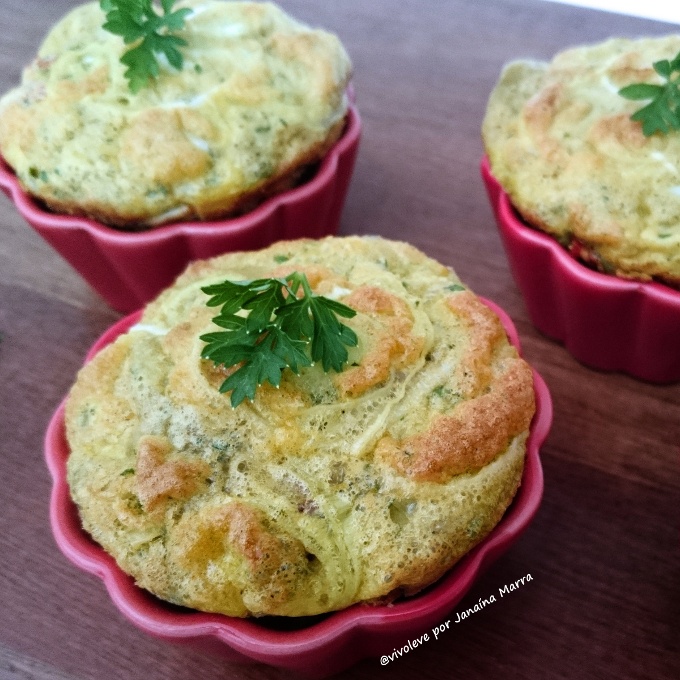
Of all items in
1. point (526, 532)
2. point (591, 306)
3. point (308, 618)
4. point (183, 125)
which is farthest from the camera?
→ point (183, 125)

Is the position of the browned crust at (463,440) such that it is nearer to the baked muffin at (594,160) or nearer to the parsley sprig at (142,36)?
the baked muffin at (594,160)

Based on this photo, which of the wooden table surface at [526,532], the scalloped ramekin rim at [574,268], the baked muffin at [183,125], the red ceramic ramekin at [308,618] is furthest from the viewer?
the baked muffin at [183,125]

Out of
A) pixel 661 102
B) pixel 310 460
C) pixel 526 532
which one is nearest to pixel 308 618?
pixel 310 460

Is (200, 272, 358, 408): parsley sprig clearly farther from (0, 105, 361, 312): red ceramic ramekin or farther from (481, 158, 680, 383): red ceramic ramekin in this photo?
(481, 158, 680, 383): red ceramic ramekin

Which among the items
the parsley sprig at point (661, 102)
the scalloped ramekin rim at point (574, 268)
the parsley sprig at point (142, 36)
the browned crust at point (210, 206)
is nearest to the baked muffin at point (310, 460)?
the scalloped ramekin rim at point (574, 268)

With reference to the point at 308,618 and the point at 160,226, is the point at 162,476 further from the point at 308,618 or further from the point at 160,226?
the point at 160,226

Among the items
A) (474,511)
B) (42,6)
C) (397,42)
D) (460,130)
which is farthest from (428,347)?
(42,6)

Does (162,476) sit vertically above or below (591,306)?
above

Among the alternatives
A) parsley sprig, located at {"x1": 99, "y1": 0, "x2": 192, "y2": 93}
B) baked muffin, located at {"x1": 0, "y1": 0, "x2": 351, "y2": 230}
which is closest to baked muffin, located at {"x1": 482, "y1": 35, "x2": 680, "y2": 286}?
baked muffin, located at {"x1": 0, "y1": 0, "x2": 351, "y2": 230}
